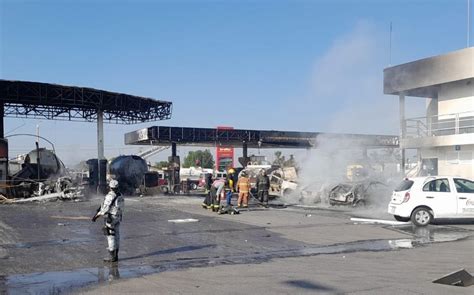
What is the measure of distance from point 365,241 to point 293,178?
1930 cm

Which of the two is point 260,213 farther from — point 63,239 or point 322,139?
point 322,139

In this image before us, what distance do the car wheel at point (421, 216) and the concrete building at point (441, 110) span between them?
22.1 ft

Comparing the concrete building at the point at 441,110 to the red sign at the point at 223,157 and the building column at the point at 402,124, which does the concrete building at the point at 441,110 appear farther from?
the red sign at the point at 223,157

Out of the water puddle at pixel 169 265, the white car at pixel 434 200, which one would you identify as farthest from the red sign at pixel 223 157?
the water puddle at pixel 169 265

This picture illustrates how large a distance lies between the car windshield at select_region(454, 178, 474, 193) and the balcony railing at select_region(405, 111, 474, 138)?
7.00 metres

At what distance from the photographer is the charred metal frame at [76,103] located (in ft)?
113

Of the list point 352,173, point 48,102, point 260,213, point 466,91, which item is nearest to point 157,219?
point 260,213

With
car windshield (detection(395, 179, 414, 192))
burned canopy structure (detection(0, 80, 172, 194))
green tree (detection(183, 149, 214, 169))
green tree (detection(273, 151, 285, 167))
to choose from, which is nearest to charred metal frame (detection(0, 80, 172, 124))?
burned canopy structure (detection(0, 80, 172, 194))

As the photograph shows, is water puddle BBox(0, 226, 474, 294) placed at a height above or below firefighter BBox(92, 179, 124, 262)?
below

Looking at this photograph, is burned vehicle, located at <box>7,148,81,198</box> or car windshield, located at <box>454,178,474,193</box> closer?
car windshield, located at <box>454,178,474,193</box>

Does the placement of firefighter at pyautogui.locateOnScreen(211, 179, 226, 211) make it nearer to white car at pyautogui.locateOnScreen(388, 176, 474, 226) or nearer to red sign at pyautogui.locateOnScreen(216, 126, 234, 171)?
white car at pyautogui.locateOnScreen(388, 176, 474, 226)

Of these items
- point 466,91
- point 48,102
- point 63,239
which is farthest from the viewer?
point 48,102

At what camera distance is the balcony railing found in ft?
75.0

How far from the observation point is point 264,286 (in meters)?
7.75
